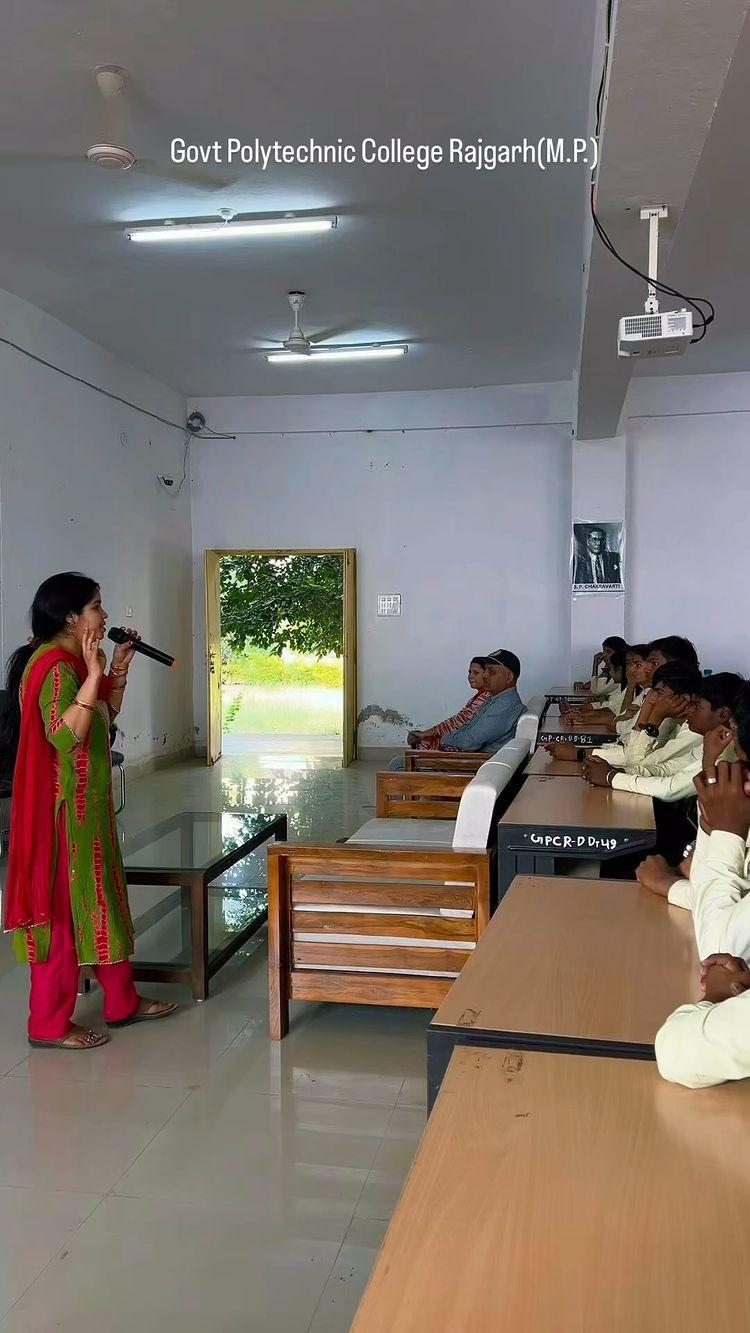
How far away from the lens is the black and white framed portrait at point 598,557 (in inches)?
313

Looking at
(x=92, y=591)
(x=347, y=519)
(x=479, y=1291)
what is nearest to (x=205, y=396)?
(x=347, y=519)

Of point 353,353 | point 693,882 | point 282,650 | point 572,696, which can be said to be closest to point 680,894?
point 693,882

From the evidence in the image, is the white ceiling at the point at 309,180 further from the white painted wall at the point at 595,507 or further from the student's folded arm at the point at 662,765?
the student's folded arm at the point at 662,765

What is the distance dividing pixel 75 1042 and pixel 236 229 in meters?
3.71

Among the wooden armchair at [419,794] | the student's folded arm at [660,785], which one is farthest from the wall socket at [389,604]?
the student's folded arm at [660,785]

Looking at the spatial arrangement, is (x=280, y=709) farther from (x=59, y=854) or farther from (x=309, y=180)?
(x=59, y=854)

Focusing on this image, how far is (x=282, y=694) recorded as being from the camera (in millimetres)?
12141

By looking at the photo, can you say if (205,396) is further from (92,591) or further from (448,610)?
(92,591)

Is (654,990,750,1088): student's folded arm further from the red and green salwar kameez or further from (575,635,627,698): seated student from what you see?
(575,635,627,698): seated student

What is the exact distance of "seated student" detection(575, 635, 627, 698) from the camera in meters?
6.62

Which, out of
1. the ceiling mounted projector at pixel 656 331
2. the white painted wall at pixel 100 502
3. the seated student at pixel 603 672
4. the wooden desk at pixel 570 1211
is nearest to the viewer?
the wooden desk at pixel 570 1211

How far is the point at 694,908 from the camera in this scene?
5.73 feet

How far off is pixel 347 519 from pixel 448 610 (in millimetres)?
1201

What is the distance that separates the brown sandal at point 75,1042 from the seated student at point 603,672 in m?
4.41
